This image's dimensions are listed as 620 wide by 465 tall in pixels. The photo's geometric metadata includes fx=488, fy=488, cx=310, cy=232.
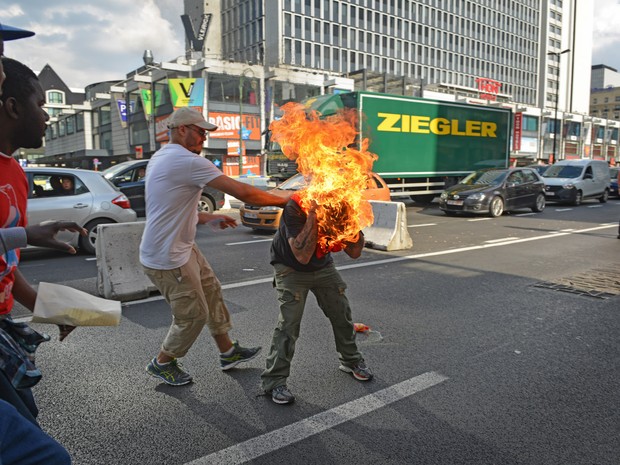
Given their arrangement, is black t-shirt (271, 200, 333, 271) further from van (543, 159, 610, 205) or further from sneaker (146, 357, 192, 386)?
van (543, 159, 610, 205)

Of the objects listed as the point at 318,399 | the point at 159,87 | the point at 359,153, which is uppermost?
the point at 159,87

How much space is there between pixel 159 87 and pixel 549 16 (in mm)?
Answer: 94131

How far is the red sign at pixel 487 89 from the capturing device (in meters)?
71.8

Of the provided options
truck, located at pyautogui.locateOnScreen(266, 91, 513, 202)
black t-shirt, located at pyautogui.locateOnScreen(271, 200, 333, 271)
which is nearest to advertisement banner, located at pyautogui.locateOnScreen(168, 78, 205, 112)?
truck, located at pyautogui.locateOnScreen(266, 91, 513, 202)

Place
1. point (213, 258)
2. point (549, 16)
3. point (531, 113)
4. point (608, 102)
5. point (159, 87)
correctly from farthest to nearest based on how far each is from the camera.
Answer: point (608, 102) → point (549, 16) → point (531, 113) → point (159, 87) → point (213, 258)

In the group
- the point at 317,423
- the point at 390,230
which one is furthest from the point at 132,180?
the point at 317,423

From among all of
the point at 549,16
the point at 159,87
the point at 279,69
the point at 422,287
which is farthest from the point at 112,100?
the point at 549,16

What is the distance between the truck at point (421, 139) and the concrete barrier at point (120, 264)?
10.3 metres

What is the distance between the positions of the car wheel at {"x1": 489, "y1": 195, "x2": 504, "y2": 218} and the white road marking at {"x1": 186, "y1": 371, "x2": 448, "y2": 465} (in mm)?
A: 13070

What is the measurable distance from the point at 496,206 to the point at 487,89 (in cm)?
6502

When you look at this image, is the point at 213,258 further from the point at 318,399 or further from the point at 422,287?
the point at 318,399

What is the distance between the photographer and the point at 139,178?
1397 cm

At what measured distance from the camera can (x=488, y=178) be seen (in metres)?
16.9

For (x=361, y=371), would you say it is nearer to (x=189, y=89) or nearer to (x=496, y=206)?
(x=496, y=206)
